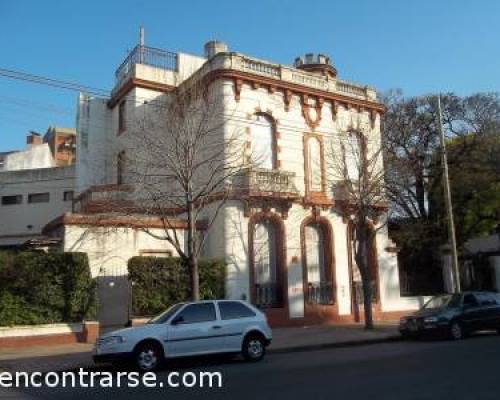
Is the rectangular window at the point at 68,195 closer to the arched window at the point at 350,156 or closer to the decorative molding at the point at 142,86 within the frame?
the decorative molding at the point at 142,86

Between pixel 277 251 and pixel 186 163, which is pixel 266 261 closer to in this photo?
pixel 277 251

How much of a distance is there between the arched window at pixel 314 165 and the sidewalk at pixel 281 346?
20.4ft

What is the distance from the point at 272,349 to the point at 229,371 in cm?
428

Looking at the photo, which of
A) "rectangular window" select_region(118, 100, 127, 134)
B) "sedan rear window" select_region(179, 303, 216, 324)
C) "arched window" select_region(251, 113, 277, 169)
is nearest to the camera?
"sedan rear window" select_region(179, 303, 216, 324)

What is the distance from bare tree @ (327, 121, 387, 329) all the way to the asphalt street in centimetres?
616

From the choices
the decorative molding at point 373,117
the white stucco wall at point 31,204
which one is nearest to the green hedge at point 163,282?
the decorative molding at point 373,117

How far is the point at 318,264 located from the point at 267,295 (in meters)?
3.03

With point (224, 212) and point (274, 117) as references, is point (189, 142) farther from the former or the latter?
point (274, 117)

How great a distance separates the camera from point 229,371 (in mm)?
12266

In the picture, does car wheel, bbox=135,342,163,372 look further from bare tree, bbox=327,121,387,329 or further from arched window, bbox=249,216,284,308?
arched window, bbox=249,216,284,308

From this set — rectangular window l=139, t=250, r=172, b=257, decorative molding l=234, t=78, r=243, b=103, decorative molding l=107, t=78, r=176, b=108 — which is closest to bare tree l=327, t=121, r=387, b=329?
decorative molding l=234, t=78, r=243, b=103

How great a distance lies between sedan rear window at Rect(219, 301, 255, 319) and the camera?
1393 cm

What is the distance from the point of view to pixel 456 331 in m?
18.3

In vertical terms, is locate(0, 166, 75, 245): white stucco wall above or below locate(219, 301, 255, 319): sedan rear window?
above
